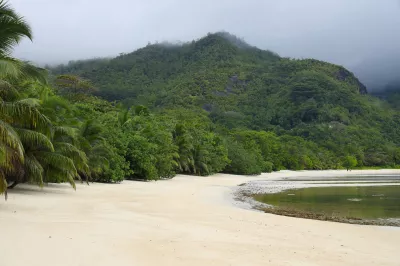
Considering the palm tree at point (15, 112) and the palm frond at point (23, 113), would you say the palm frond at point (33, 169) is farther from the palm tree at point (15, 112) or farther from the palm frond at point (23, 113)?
the palm frond at point (23, 113)

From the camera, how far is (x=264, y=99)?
6914 inches

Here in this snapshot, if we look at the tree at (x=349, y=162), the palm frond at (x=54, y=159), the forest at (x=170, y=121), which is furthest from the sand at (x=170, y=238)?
the tree at (x=349, y=162)

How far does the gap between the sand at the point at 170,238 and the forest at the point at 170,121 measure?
7.49ft

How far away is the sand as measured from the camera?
7988 mm

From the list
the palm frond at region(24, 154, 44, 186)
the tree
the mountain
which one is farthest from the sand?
the mountain

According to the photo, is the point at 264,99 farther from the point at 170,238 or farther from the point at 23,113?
the point at 170,238

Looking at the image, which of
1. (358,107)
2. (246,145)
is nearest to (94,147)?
(246,145)

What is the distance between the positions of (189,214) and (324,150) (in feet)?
358

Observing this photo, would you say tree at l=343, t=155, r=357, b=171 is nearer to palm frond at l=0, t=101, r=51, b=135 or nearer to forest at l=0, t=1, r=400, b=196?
forest at l=0, t=1, r=400, b=196

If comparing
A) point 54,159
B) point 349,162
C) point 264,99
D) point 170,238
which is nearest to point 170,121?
point 54,159

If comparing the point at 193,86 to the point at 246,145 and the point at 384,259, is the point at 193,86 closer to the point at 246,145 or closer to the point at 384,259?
the point at 246,145

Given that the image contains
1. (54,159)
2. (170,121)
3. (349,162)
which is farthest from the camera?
(349,162)

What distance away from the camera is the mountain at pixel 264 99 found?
140 meters

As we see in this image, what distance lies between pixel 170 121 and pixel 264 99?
126012 millimetres
